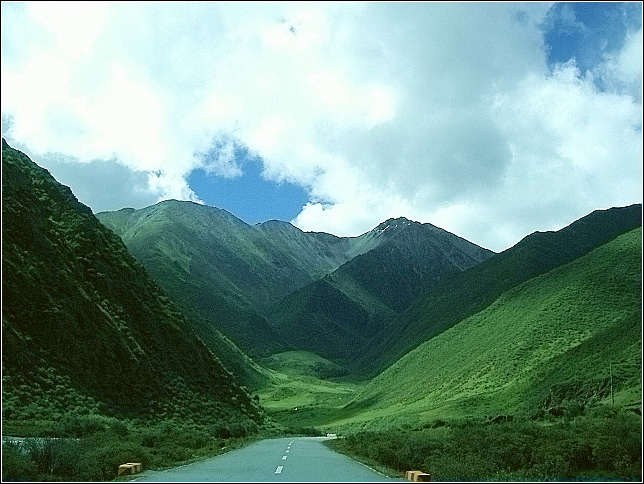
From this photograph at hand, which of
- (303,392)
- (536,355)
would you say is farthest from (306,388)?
(536,355)

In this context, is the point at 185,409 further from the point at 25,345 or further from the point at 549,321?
the point at 549,321

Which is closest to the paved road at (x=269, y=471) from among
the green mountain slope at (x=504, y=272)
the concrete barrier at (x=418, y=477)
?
the concrete barrier at (x=418, y=477)

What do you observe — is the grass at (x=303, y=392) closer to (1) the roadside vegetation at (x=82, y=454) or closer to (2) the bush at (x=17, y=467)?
(1) the roadside vegetation at (x=82, y=454)

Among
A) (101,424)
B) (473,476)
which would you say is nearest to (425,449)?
(473,476)

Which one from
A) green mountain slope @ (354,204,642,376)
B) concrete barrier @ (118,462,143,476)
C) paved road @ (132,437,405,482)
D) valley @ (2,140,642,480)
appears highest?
green mountain slope @ (354,204,642,376)

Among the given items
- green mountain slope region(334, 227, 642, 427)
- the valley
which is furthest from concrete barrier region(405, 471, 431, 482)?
Answer: green mountain slope region(334, 227, 642, 427)

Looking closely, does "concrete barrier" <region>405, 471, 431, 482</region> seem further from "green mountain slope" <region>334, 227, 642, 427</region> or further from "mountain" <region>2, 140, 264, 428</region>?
"green mountain slope" <region>334, 227, 642, 427</region>
